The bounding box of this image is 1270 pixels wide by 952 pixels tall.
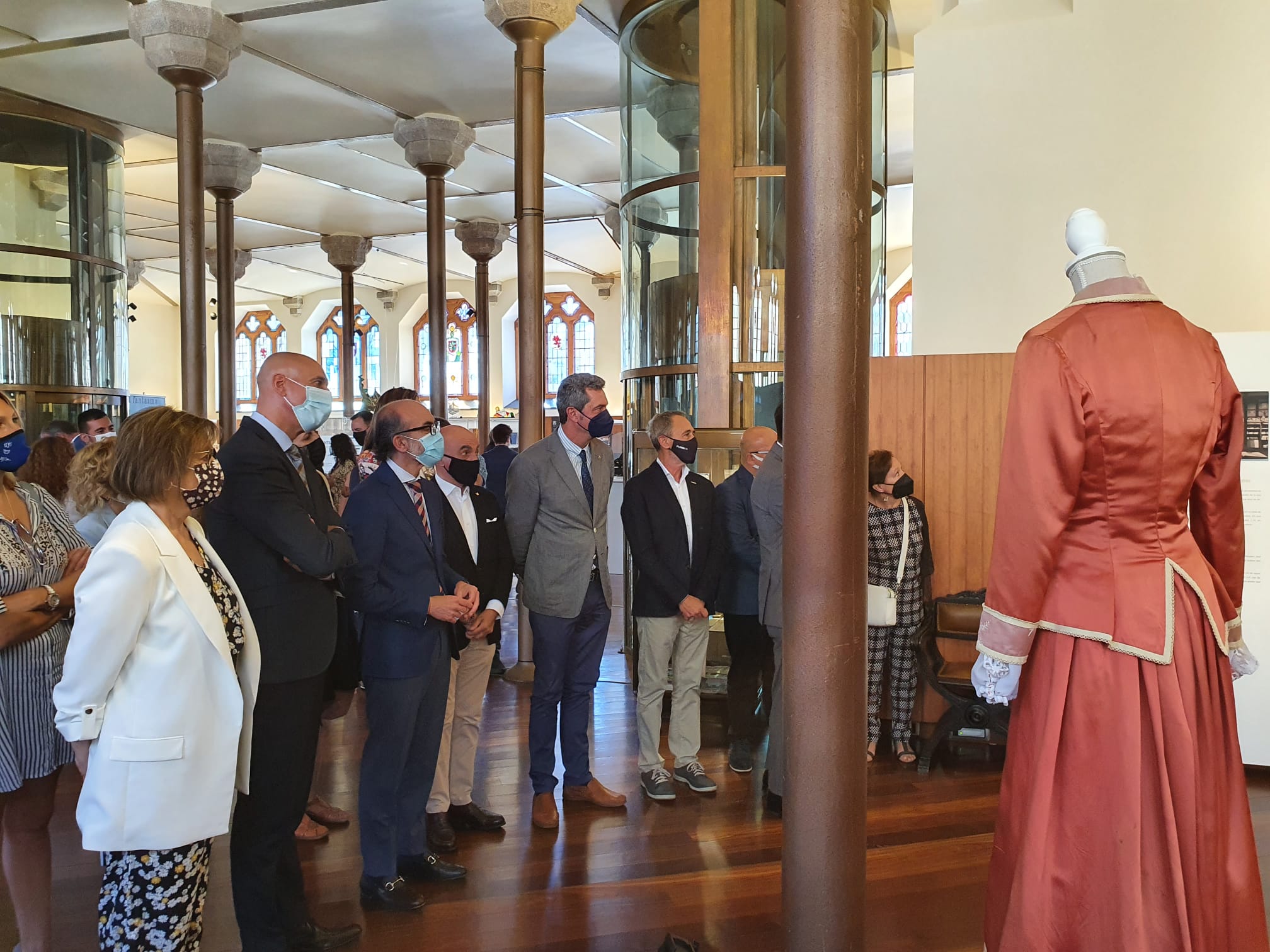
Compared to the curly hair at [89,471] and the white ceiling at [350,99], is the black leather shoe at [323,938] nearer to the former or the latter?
the curly hair at [89,471]

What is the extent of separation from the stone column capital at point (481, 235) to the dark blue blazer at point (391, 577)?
12.9 m

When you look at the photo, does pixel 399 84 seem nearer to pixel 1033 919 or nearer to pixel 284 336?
pixel 1033 919

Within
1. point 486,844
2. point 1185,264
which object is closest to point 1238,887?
point 486,844

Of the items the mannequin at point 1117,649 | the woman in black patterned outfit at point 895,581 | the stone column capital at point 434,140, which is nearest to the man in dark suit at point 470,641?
the woman in black patterned outfit at point 895,581

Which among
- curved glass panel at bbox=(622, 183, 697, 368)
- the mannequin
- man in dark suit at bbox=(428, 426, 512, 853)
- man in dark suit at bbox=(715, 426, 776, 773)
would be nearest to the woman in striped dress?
man in dark suit at bbox=(428, 426, 512, 853)

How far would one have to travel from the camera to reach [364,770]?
3.37 m

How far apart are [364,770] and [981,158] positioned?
497 cm

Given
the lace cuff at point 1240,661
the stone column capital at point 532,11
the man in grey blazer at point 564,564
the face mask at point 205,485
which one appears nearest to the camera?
the face mask at point 205,485

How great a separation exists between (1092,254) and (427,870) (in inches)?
111

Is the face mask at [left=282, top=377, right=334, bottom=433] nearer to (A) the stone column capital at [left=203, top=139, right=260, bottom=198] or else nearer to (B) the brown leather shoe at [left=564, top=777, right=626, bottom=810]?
(B) the brown leather shoe at [left=564, top=777, right=626, bottom=810]

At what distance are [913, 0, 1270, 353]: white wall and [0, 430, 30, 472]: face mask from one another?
5052 millimetres

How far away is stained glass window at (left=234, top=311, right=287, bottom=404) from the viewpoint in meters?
25.9

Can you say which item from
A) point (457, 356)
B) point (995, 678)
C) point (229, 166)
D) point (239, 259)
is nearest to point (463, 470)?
point (995, 678)

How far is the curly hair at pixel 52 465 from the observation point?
439cm
